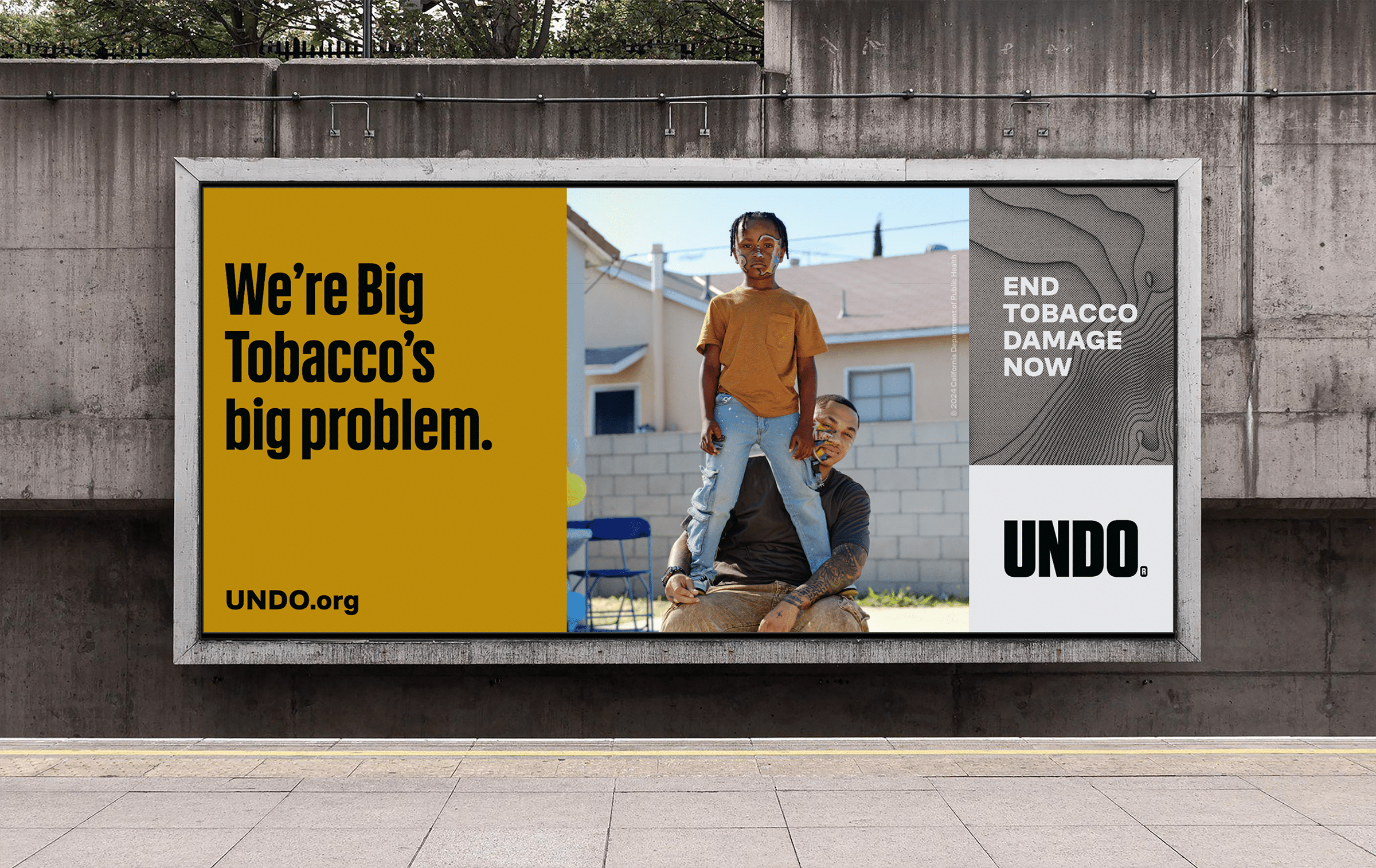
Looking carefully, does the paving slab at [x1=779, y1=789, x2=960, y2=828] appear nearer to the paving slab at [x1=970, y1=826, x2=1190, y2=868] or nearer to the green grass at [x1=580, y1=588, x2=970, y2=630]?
the paving slab at [x1=970, y1=826, x2=1190, y2=868]

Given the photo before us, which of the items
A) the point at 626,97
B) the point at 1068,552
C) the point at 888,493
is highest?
the point at 626,97

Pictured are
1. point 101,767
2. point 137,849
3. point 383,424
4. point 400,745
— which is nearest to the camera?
point 137,849

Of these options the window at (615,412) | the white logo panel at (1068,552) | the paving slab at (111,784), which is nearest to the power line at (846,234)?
the window at (615,412)

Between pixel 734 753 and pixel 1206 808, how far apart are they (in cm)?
295

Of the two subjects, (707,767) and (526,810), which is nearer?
(526,810)

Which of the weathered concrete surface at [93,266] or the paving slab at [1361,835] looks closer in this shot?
the paving slab at [1361,835]

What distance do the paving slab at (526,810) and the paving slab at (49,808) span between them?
2.03m

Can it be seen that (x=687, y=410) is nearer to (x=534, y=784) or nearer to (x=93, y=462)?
(x=534, y=784)

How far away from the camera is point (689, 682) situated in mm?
7930

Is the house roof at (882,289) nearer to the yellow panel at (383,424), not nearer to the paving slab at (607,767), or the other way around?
the yellow panel at (383,424)

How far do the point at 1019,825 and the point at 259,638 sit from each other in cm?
511

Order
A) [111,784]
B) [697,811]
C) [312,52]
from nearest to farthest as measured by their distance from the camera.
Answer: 1. [697,811]
2. [111,784]
3. [312,52]

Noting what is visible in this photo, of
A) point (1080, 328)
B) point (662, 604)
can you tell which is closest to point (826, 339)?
point (1080, 328)

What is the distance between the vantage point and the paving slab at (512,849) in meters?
5.39
